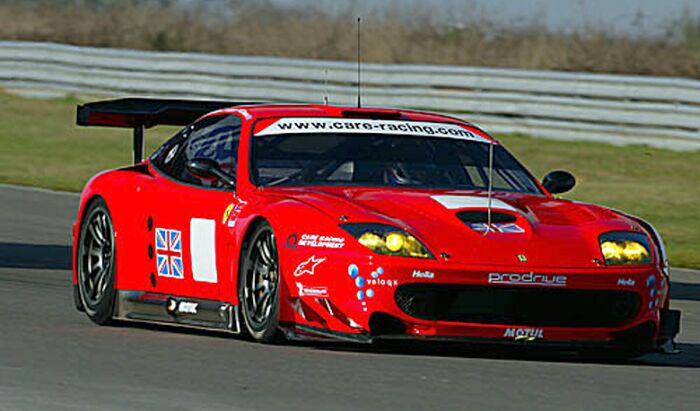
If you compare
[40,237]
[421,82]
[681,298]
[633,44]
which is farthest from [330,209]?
[633,44]

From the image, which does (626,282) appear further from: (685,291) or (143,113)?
(685,291)

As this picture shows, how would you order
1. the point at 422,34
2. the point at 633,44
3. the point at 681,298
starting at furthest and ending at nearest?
the point at 422,34 < the point at 633,44 < the point at 681,298

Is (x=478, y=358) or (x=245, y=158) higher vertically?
(x=245, y=158)

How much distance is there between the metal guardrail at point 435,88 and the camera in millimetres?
21656

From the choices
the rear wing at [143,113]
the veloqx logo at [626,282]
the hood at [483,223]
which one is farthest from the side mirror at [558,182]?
the rear wing at [143,113]

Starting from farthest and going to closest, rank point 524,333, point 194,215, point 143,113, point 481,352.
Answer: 1. point 143,113
2. point 194,215
3. point 481,352
4. point 524,333

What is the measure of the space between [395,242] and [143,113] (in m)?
3.17

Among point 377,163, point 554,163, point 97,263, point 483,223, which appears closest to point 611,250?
point 483,223

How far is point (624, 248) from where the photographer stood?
7938 millimetres

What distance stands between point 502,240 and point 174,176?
2174mm

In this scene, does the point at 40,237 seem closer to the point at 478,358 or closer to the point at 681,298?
the point at 681,298

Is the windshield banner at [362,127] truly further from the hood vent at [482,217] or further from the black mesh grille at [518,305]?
the black mesh grille at [518,305]

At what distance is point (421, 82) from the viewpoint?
76.8 ft

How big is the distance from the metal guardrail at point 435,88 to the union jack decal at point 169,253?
1309cm
